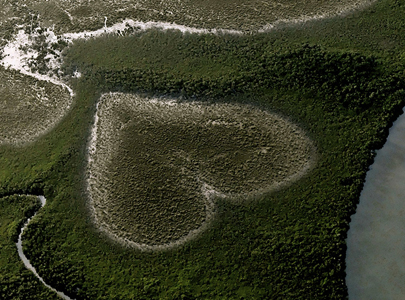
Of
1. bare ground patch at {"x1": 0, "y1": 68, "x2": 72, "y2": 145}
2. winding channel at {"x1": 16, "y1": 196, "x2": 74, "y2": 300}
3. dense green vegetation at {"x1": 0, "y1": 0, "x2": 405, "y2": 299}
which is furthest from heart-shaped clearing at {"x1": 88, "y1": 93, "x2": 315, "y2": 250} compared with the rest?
winding channel at {"x1": 16, "y1": 196, "x2": 74, "y2": 300}

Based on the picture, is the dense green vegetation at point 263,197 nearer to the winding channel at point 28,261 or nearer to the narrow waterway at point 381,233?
the winding channel at point 28,261

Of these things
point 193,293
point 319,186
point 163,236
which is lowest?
point 193,293

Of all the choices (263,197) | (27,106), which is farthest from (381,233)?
(27,106)

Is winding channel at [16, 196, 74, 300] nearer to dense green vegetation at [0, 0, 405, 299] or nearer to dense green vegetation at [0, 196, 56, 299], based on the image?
dense green vegetation at [0, 196, 56, 299]

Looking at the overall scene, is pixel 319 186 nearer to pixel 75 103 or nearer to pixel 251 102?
pixel 251 102

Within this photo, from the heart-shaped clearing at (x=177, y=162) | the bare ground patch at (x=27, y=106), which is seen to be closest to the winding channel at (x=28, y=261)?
the heart-shaped clearing at (x=177, y=162)

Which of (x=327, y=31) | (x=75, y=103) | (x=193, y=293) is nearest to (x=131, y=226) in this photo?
(x=193, y=293)
